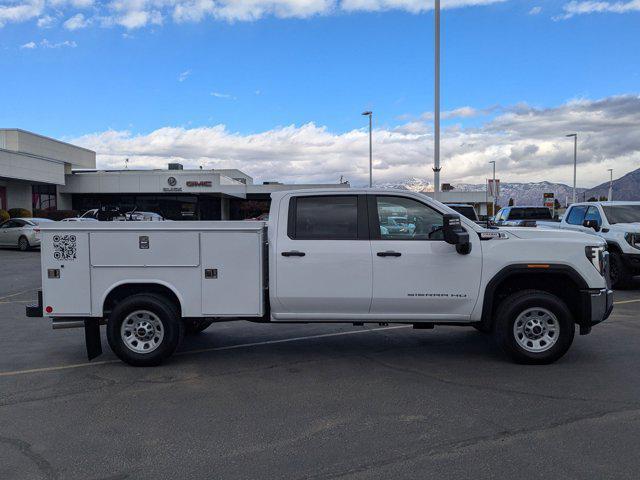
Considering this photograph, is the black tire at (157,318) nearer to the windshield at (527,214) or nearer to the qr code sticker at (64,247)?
the qr code sticker at (64,247)

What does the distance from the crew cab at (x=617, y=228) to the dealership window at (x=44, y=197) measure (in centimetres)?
4335

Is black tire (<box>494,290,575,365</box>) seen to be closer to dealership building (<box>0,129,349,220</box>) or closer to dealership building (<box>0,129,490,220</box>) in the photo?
dealership building (<box>0,129,349,220</box>)

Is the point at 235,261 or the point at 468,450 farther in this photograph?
the point at 235,261

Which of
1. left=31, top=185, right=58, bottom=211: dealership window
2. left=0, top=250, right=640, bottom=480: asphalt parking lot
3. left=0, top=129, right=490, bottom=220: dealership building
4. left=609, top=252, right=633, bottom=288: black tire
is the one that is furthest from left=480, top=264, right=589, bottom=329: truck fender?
left=31, top=185, right=58, bottom=211: dealership window

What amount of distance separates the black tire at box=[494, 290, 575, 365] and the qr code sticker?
486 centimetres

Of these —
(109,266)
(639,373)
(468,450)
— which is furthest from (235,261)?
(639,373)

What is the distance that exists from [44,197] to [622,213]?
46.1 m

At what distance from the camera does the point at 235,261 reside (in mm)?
6504

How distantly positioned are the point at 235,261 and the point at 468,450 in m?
3.31

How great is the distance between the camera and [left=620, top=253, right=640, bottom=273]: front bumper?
41.1 ft

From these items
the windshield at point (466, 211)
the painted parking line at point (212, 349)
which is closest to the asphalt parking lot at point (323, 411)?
the painted parking line at point (212, 349)

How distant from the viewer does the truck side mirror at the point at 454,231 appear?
619 centimetres

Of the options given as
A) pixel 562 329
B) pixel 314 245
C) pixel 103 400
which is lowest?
pixel 103 400

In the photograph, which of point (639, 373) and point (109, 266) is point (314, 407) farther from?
point (639, 373)
